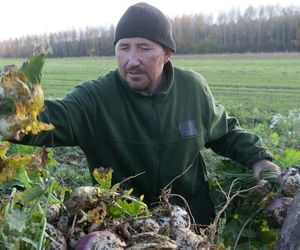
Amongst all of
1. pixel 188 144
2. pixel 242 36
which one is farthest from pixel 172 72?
pixel 242 36

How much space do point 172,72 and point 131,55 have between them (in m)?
0.38

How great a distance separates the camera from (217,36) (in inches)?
2803

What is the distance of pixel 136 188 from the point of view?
281cm

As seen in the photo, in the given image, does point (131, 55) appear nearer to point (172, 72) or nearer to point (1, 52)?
point (172, 72)

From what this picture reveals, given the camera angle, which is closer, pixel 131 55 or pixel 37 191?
pixel 37 191

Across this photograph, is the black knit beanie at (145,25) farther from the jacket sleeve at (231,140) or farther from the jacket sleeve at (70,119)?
the jacket sleeve at (231,140)

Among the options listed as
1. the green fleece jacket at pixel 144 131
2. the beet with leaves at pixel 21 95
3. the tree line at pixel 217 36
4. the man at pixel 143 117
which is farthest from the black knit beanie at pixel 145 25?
the tree line at pixel 217 36

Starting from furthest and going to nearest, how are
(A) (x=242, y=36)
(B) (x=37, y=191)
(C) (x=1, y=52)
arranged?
(C) (x=1, y=52), (A) (x=242, y=36), (B) (x=37, y=191)

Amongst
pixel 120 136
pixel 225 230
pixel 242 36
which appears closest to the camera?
pixel 225 230

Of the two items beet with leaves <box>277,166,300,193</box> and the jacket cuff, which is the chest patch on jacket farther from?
beet with leaves <box>277,166,300,193</box>

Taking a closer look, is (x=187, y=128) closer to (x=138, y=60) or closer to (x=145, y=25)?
(x=138, y=60)

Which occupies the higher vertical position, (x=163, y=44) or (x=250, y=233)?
(x=163, y=44)

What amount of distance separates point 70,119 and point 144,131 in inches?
17.2

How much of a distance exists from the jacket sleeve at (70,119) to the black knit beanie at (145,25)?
1.29 feet
